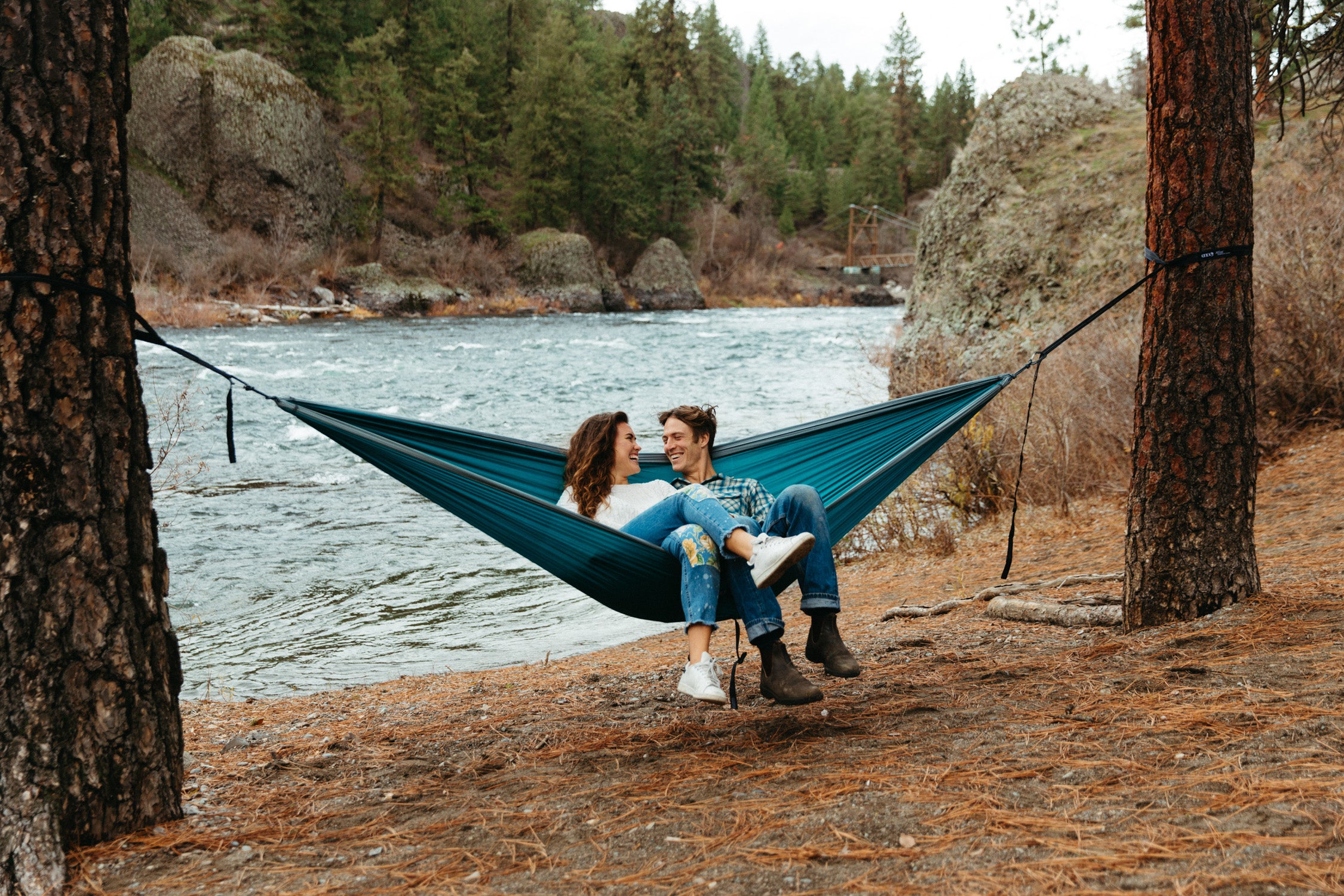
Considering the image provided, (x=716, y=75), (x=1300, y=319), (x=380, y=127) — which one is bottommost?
(x=1300, y=319)

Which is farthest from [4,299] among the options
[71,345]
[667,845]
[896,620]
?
[896,620]

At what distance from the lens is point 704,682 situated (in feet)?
6.25

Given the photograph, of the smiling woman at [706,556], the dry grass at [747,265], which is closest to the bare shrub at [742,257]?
the dry grass at [747,265]

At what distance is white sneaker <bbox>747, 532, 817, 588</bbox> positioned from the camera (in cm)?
188

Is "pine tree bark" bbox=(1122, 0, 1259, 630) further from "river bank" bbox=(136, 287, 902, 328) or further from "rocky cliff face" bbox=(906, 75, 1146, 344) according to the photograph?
"river bank" bbox=(136, 287, 902, 328)

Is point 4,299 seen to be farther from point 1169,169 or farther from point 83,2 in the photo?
point 1169,169

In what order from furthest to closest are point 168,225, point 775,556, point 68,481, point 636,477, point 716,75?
1. point 716,75
2. point 168,225
3. point 636,477
4. point 775,556
5. point 68,481

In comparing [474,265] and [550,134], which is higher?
[550,134]

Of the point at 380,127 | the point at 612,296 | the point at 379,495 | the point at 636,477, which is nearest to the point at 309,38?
the point at 380,127

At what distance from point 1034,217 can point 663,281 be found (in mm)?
22201

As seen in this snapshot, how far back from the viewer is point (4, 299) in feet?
4.73

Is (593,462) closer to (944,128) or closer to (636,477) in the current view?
(636,477)

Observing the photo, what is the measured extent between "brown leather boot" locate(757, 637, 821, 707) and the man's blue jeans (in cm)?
4

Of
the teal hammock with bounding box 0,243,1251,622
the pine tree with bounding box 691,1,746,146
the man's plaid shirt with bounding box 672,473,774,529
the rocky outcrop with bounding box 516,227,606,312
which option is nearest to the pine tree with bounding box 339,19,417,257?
the rocky outcrop with bounding box 516,227,606,312
